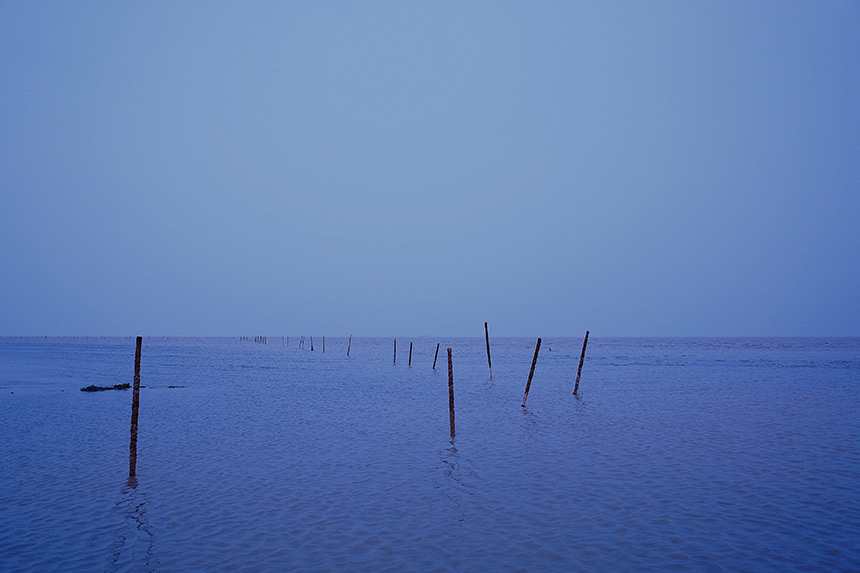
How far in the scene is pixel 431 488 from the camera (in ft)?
35.2

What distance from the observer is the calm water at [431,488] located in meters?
7.57

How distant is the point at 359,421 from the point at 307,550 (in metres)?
11.3

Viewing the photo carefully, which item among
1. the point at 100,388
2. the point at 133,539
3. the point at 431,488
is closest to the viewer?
the point at 133,539

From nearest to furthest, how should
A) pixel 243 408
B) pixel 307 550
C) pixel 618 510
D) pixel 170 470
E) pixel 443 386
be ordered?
pixel 307 550
pixel 618 510
pixel 170 470
pixel 243 408
pixel 443 386

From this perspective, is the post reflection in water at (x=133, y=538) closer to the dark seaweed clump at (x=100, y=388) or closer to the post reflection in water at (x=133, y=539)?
the post reflection in water at (x=133, y=539)

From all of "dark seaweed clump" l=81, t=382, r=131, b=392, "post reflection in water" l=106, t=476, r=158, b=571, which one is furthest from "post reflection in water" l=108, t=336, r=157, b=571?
"dark seaweed clump" l=81, t=382, r=131, b=392

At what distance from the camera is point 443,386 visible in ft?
105

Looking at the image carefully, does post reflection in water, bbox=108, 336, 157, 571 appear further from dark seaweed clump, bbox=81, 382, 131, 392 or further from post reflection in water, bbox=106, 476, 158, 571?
dark seaweed clump, bbox=81, 382, 131, 392

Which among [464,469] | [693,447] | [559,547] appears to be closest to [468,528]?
[559,547]

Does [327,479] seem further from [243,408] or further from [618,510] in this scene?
[243,408]

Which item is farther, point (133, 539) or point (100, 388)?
point (100, 388)

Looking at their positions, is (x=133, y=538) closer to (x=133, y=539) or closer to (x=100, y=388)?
(x=133, y=539)

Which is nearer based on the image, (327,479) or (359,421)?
(327,479)

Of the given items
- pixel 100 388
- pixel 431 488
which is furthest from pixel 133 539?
pixel 100 388
